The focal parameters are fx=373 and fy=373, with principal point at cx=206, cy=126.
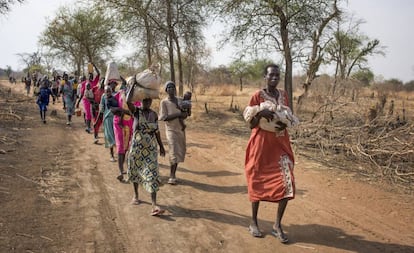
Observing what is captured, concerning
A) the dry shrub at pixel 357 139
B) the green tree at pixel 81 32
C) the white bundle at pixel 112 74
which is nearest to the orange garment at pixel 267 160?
the dry shrub at pixel 357 139

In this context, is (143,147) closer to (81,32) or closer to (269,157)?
(269,157)

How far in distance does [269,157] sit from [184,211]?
1.58m

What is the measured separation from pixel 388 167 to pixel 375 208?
1.73 metres

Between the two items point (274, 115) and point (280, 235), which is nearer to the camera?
point (274, 115)

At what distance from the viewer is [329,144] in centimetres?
834

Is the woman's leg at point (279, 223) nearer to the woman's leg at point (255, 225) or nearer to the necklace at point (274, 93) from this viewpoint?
the woman's leg at point (255, 225)

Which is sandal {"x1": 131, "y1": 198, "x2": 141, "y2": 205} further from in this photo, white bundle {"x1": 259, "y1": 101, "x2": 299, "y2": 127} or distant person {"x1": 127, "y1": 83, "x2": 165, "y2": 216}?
white bundle {"x1": 259, "y1": 101, "x2": 299, "y2": 127}

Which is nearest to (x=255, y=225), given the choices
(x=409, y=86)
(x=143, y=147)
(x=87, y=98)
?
(x=143, y=147)

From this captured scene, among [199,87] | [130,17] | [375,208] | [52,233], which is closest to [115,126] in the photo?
[52,233]

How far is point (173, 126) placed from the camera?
254 inches

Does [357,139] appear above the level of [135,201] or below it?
above

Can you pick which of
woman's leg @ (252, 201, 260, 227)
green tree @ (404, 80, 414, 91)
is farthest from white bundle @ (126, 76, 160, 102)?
green tree @ (404, 80, 414, 91)

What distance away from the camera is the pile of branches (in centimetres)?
695

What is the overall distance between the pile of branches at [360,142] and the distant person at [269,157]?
3.49 metres
